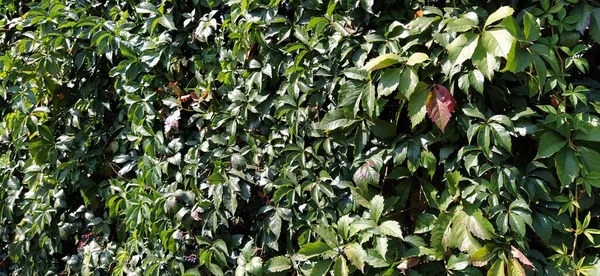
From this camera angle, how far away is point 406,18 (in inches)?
80.9

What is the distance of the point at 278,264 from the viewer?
2240 millimetres

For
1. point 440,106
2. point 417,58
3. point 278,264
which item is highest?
point 417,58

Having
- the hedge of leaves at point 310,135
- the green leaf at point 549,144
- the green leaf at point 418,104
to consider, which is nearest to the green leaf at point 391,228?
the hedge of leaves at point 310,135

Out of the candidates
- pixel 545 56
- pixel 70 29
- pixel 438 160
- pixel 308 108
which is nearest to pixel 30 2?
pixel 70 29

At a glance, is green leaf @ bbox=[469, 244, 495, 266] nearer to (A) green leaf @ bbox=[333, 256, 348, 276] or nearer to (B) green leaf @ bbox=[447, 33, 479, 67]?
(A) green leaf @ bbox=[333, 256, 348, 276]

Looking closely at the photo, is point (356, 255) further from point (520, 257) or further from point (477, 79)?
point (477, 79)

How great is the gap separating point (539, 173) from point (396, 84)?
521 millimetres

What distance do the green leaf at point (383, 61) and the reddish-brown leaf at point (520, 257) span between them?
0.68m

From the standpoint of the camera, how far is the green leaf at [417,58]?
187 centimetres

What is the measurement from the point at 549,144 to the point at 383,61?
1.82 ft

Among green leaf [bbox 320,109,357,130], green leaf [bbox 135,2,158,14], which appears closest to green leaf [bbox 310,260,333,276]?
green leaf [bbox 320,109,357,130]

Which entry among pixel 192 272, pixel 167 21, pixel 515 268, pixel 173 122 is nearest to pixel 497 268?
pixel 515 268

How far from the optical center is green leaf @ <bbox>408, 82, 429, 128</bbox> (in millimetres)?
1893

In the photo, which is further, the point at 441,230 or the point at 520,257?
the point at 441,230
